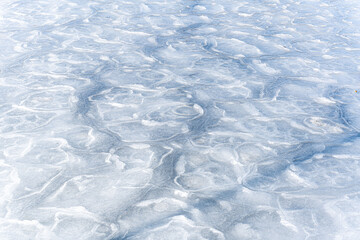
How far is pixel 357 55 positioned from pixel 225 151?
1687mm

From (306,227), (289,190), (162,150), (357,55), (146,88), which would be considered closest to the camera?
(306,227)

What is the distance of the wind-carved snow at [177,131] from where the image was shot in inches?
52.5

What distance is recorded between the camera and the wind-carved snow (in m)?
1.33

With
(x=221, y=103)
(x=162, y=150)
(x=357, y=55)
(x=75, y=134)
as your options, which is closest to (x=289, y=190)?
(x=162, y=150)

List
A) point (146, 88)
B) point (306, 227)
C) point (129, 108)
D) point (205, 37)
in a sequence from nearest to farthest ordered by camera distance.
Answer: point (306, 227) → point (129, 108) → point (146, 88) → point (205, 37)

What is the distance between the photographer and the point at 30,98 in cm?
215

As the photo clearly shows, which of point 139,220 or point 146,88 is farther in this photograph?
point 146,88

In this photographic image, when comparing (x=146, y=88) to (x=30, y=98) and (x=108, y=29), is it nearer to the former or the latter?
(x=30, y=98)

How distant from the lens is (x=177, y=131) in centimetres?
187

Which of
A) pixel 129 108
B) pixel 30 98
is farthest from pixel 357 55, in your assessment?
pixel 30 98

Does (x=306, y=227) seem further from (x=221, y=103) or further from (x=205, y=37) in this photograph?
(x=205, y=37)

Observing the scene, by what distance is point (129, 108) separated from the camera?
2088mm

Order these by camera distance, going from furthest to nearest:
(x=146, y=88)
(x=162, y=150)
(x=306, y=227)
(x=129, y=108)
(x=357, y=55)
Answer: (x=357, y=55)
(x=146, y=88)
(x=129, y=108)
(x=162, y=150)
(x=306, y=227)

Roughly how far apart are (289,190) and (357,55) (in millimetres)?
1795
